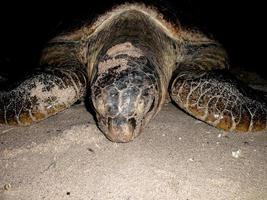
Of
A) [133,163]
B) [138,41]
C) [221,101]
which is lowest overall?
[133,163]

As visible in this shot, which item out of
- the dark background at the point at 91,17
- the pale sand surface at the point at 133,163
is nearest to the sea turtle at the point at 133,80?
the pale sand surface at the point at 133,163

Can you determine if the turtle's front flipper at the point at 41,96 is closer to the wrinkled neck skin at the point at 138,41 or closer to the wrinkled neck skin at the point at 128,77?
the wrinkled neck skin at the point at 138,41

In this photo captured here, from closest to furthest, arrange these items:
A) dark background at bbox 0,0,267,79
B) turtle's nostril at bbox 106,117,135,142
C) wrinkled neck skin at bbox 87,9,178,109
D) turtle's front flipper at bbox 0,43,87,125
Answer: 1. turtle's nostril at bbox 106,117,135,142
2. turtle's front flipper at bbox 0,43,87,125
3. wrinkled neck skin at bbox 87,9,178,109
4. dark background at bbox 0,0,267,79

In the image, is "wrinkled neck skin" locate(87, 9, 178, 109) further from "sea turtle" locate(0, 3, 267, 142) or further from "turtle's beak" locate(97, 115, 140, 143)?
"turtle's beak" locate(97, 115, 140, 143)

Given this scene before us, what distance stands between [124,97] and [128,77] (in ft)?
0.67

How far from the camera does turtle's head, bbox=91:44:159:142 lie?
8.21ft

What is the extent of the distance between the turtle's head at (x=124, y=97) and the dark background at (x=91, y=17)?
1.35m

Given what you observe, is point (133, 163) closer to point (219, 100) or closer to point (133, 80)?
point (133, 80)

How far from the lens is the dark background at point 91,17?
13.5ft

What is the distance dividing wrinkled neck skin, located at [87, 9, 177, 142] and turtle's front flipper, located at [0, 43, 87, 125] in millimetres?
331

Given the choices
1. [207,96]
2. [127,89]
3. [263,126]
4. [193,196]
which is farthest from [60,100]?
[263,126]

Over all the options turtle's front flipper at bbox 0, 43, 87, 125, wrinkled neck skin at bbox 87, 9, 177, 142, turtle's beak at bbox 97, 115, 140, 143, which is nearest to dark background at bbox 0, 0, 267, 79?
wrinkled neck skin at bbox 87, 9, 177, 142

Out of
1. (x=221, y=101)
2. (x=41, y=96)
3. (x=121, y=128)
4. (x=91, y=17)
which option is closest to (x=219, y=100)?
(x=221, y=101)

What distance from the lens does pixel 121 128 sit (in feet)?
8.16
